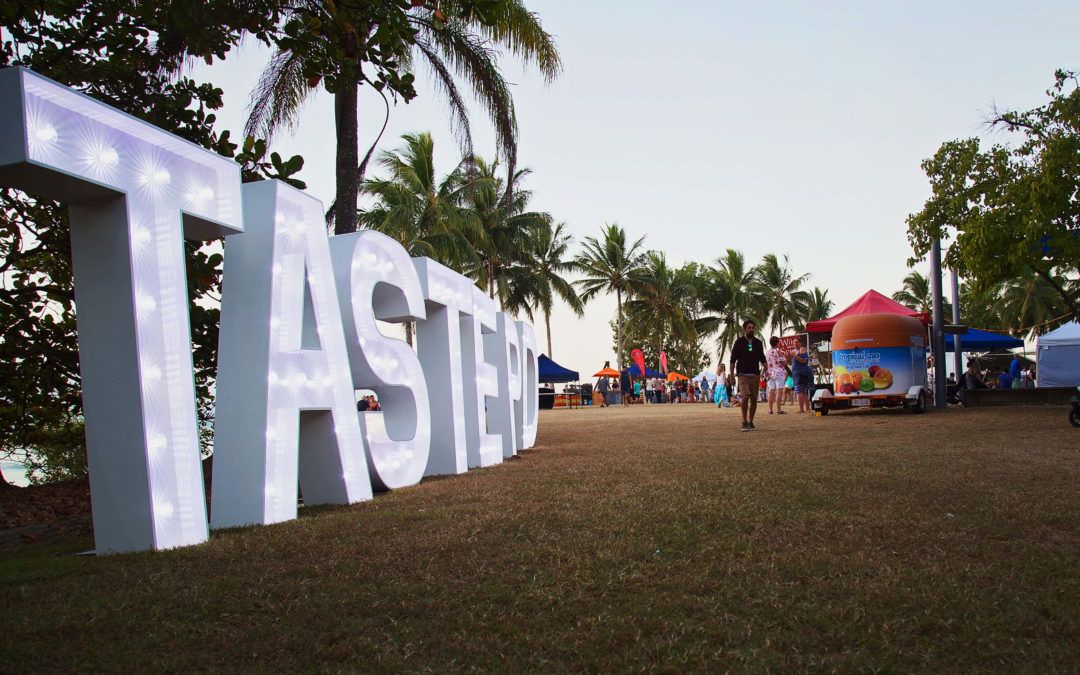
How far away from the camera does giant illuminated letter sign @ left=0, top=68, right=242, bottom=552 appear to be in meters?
4.75

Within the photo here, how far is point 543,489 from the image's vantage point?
7.13 meters

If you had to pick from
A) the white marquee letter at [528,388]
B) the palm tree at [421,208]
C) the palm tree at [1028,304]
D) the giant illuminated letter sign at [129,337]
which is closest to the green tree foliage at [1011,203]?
the white marquee letter at [528,388]

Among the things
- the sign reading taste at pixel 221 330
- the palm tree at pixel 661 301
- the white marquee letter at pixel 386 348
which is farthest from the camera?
the palm tree at pixel 661 301

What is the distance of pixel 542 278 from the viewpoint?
4531 cm

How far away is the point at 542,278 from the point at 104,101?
123 ft

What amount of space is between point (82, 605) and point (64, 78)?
19.9 feet

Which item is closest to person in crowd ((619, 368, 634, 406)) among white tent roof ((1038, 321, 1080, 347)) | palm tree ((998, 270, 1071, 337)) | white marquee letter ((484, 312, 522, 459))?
white tent roof ((1038, 321, 1080, 347))

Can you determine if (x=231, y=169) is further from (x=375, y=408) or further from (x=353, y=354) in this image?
(x=375, y=408)

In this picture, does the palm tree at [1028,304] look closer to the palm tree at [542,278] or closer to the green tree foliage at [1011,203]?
the palm tree at [542,278]

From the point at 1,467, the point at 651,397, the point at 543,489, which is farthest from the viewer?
the point at 651,397

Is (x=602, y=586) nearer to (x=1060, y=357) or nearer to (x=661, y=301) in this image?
(x=1060, y=357)

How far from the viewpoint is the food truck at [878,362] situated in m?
18.5

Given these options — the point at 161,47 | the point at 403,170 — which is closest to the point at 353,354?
the point at 161,47

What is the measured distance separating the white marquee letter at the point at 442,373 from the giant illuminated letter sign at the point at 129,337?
4071mm
